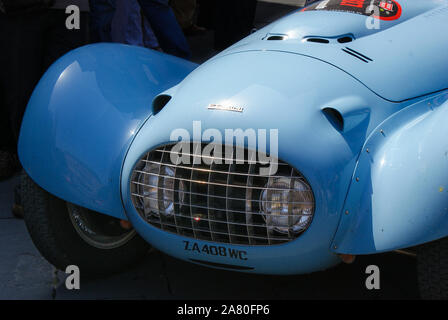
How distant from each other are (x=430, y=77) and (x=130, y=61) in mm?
1302

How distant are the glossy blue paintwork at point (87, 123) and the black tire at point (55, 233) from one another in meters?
0.12

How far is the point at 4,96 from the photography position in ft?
14.2

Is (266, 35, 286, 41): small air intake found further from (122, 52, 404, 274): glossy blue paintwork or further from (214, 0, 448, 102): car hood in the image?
(122, 52, 404, 274): glossy blue paintwork

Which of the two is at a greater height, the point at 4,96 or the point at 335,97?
the point at 335,97

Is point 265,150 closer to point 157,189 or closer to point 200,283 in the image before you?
point 157,189

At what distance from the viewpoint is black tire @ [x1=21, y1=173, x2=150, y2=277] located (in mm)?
2713

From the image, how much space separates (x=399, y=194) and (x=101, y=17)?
267cm

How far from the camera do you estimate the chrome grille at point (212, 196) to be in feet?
7.20

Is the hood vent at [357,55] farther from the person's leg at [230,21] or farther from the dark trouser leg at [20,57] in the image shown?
the person's leg at [230,21]

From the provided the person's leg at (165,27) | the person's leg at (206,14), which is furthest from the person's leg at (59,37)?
the person's leg at (206,14)

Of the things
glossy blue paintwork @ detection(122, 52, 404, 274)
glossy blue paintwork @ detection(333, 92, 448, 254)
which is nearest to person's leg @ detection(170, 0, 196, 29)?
glossy blue paintwork @ detection(122, 52, 404, 274)

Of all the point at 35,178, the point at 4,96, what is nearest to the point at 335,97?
the point at 35,178

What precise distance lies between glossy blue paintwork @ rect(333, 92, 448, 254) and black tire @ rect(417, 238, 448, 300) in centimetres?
12
